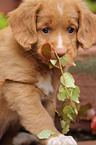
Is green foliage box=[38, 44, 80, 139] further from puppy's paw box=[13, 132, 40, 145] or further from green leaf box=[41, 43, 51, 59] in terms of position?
puppy's paw box=[13, 132, 40, 145]

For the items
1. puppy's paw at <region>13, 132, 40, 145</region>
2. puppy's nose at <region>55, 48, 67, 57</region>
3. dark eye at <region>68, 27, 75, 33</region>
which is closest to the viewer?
puppy's nose at <region>55, 48, 67, 57</region>

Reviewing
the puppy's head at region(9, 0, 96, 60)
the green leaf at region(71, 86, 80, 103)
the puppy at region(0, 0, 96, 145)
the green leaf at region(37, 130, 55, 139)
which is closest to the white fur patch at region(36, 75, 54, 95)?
the puppy at region(0, 0, 96, 145)

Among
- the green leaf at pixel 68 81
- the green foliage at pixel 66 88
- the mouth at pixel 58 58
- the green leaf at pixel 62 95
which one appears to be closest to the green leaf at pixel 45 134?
the green foliage at pixel 66 88

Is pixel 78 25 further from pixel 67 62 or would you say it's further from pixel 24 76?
pixel 24 76

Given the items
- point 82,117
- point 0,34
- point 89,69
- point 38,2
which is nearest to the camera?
point 38,2

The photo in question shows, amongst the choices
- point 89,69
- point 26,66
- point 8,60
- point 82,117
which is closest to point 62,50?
point 26,66

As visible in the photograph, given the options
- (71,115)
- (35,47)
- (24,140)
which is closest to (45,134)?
(71,115)

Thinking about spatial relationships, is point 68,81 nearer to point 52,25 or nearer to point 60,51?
point 60,51
